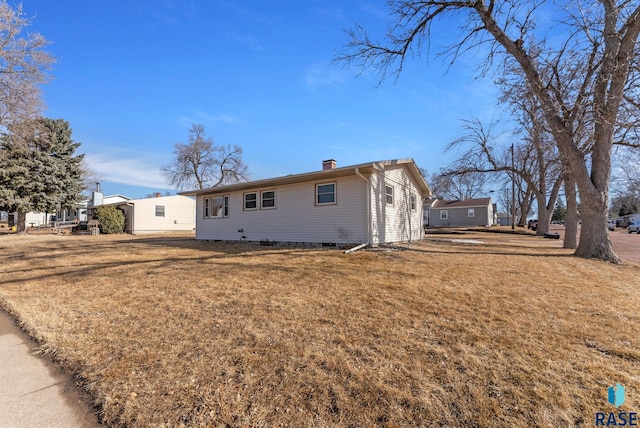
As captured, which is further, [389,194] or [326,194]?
→ [389,194]

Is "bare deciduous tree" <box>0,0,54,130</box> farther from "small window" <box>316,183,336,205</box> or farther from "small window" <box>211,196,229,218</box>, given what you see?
"small window" <box>316,183,336,205</box>

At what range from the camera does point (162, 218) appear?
26.7m

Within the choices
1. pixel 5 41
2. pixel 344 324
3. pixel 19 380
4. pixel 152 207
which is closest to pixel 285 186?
pixel 344 324

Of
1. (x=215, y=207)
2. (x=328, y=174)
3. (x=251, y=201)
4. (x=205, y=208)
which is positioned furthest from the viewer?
(x=205, y=208)

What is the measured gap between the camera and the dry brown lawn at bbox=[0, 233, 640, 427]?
2182mm

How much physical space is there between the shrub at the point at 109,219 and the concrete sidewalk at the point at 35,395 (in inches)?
954

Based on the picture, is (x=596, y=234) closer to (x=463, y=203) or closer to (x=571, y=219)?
(x=571, y=219)

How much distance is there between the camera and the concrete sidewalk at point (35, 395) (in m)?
2.14

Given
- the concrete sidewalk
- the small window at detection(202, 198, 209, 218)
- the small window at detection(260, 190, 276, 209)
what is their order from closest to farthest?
the concrete sidewalk, the small window at detection(260, 190, 276, 209), the small window at detection(202, 198, 209, 218)

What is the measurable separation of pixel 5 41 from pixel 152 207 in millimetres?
15370

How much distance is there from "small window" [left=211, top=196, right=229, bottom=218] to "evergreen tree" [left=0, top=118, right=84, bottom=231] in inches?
571

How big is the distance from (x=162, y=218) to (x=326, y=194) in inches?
814

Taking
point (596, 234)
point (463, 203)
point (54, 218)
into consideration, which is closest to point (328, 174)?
point (596, 234)

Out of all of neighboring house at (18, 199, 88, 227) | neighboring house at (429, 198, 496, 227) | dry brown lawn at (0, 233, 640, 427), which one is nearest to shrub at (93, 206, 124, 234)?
neighboring house at (18, 199, 88, 227)
